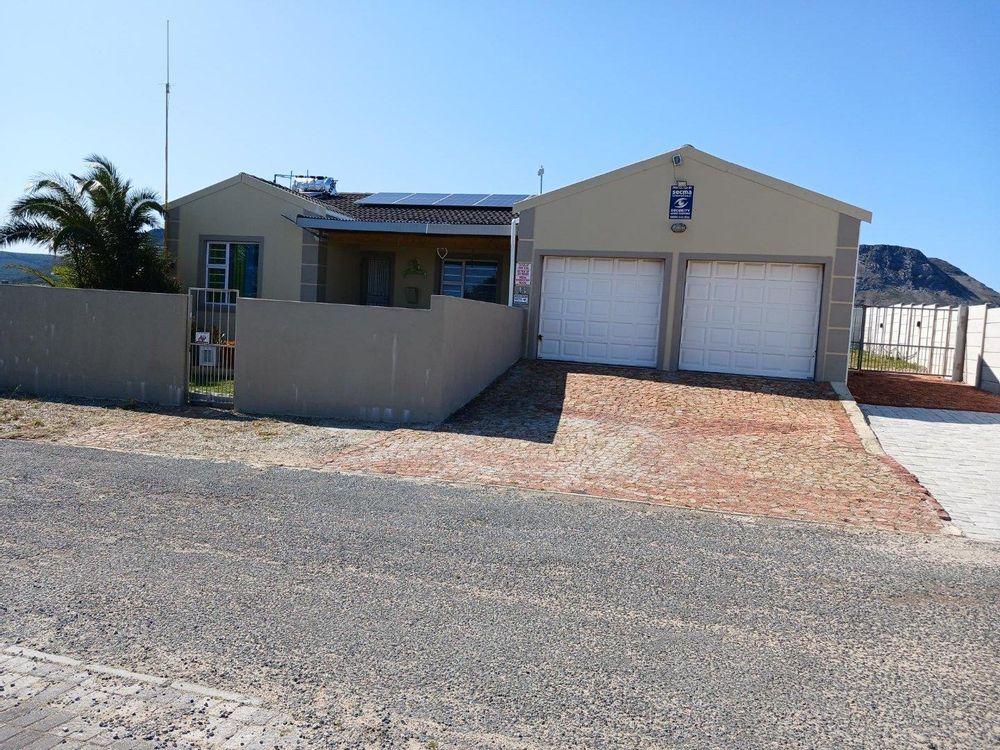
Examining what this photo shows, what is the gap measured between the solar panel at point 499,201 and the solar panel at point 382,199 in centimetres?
253

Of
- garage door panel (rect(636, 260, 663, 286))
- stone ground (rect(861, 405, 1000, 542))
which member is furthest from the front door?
stone ground (rect(861, 405, 1000, 542))

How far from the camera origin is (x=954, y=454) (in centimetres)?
1040

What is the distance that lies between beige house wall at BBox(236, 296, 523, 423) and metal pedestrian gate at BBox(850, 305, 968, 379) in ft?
35.2

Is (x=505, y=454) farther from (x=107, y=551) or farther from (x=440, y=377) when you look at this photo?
(x=107, y=551)

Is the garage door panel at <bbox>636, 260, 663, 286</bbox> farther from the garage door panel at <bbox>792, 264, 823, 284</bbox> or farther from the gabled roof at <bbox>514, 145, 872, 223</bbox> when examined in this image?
the garage door panel at <bbox>792, 264, 823, 284</bbox>

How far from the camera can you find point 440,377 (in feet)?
36.8

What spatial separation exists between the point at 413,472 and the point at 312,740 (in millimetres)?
5352

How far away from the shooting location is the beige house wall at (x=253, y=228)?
18625mm

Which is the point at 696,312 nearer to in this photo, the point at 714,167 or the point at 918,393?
the point at 714,167

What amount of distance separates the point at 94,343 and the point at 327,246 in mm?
7266

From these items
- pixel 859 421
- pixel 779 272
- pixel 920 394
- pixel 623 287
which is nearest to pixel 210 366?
pixel 623 287

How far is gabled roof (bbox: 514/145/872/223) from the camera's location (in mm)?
14805

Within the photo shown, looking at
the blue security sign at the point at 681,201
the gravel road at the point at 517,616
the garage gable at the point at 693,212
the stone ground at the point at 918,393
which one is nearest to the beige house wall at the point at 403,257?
the garage gable at the point at 693,212

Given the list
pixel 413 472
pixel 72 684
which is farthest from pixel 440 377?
pixel 72 684
